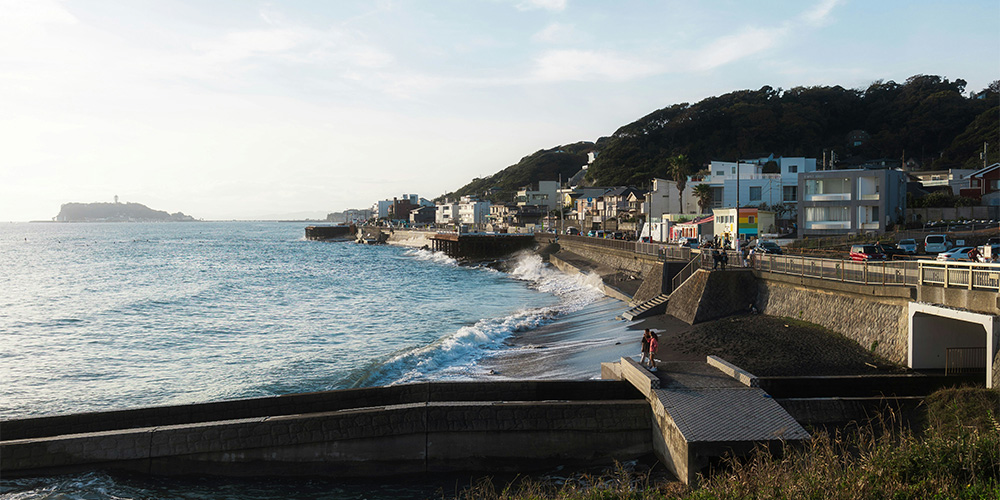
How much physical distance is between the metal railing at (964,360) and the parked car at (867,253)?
14.2 meters

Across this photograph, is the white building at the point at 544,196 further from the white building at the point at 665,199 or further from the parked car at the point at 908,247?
the parked car at the point at 908,247

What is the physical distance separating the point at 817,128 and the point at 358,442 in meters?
144

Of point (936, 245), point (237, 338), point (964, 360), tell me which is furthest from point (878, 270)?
point (237, 338)

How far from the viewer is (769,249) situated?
38.2m

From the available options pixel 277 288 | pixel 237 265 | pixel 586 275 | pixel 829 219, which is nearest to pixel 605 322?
pixel 586 275

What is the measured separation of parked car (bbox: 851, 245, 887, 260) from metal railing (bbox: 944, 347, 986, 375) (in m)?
14.2

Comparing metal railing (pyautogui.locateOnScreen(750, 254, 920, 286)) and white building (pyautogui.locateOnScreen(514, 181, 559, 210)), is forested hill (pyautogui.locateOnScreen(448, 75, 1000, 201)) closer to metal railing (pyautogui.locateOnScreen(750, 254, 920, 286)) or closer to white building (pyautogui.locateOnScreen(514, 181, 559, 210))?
white building (pyautogui.locateOnScreen(514, 181, 559, 210))

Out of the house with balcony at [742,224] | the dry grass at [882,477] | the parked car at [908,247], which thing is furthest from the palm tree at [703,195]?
the dry grass at [882,477]

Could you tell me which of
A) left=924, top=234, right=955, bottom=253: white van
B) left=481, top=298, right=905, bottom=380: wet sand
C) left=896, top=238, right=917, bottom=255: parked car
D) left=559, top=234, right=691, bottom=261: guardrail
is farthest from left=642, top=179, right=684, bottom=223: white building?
left=481, top=298, right=905, bottom=380: wet sand

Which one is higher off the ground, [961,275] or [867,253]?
[961,275]

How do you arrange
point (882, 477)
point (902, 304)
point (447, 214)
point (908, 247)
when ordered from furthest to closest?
point (447, 214) < point (908, 247) < point (902, 304) < point (882, 477)

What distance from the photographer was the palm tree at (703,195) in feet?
252

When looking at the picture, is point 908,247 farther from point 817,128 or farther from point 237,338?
point 817,128

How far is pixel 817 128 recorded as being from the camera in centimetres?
13300
